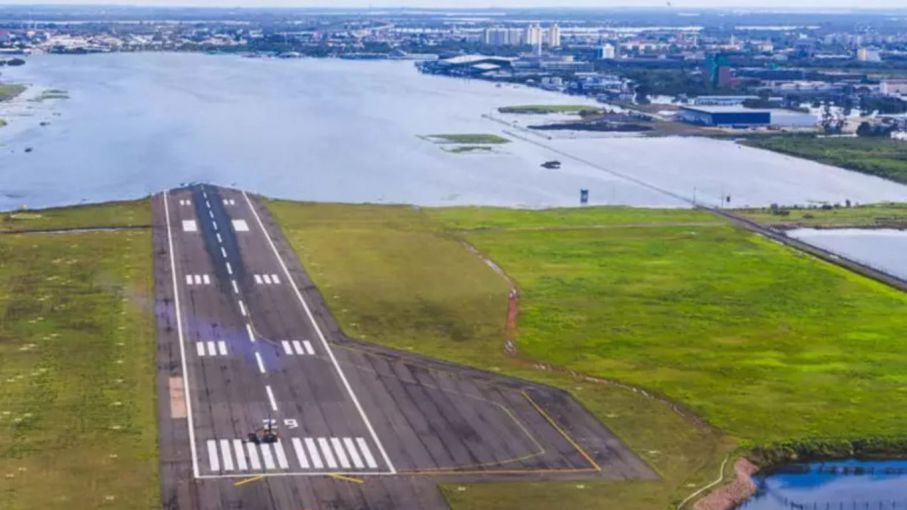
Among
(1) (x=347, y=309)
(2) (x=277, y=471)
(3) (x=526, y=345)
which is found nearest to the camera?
(2) (x=277, y=471)

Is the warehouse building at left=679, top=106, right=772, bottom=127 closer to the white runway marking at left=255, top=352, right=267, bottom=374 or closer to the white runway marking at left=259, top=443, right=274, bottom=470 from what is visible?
the white runway marking at left=255, top=352, right=267, bottom=374

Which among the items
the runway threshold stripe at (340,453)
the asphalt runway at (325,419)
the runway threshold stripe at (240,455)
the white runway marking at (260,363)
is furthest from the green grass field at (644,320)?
the runway threshold stripe at (240,455)

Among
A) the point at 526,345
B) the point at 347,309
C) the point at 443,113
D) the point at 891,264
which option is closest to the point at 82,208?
the point at 347,309

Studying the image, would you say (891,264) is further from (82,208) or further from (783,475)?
(82,208)

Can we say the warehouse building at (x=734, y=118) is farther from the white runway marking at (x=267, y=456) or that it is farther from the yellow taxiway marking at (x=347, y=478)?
the yellow taxiway marking at (x=347, y=478)

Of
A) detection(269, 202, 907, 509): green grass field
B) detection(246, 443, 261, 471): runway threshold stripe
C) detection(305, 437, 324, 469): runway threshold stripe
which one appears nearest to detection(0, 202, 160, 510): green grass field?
detection(246, 443, 261, 471): runway threshold stripe

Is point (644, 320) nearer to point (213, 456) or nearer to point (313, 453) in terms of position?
point (313, 453)
